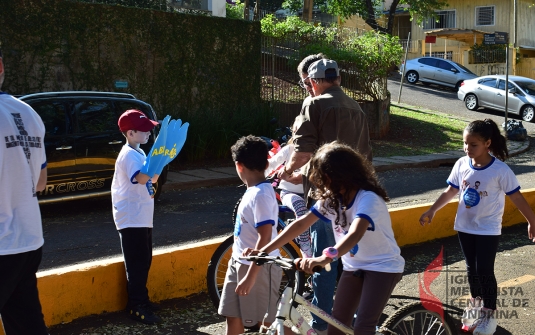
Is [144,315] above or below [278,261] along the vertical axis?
below

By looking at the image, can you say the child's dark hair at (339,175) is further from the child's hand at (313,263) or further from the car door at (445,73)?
the car door at (445,73)

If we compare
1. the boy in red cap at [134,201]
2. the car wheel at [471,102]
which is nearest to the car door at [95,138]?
the boy in red cap at [134,201]

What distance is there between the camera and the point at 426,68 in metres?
31.9

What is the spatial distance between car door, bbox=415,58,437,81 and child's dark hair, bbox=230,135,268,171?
2908 cm

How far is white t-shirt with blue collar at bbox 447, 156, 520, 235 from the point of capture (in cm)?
502

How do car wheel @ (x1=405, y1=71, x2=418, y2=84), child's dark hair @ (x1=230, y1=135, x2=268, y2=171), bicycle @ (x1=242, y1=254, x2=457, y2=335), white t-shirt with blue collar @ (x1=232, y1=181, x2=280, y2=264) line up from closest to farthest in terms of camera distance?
bicycle @ (x1=242, y1=254, x2=457, y2=335) < white t-shirt with blue collar @ (x1=232, y1=181, x2=280, y2=264) < child's dark hair @ (x1=230, y1=135, x2=268, y2=171) < car wheel @ (x1=405, y1=71, x2=418, y2=84)

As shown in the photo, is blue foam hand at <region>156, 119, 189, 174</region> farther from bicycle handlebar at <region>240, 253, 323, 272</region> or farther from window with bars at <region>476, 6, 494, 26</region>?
window with bars at <region>476, 6, 494, 26</region>

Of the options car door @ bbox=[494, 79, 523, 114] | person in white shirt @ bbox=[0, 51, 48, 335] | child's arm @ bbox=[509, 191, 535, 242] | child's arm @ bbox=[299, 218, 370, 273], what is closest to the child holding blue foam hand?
person in white shirt @ bbox=[0, 51, 48, 335]

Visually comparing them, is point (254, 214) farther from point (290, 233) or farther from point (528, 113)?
point (528, 113)

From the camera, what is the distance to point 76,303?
5121 mm

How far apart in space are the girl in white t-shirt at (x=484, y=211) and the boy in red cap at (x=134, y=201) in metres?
2.31

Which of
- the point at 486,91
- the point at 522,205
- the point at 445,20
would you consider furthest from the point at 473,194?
the point at 445,20

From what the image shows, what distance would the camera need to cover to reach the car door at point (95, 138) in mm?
9672

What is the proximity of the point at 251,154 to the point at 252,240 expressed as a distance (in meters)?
0.51
